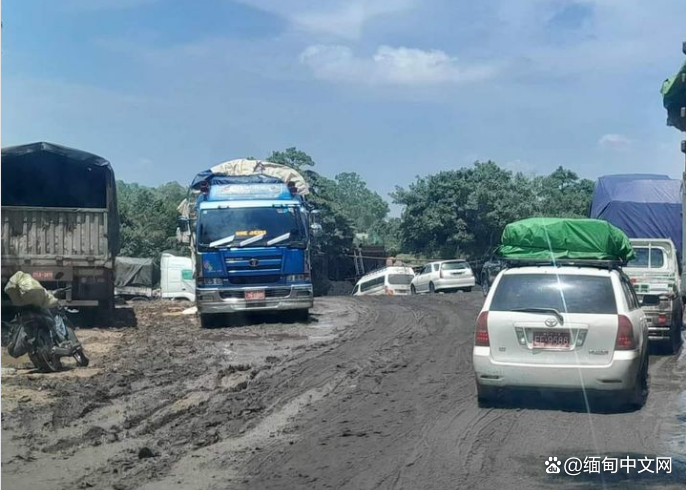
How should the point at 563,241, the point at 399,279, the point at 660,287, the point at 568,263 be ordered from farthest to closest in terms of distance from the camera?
the point at 399,279 < the point at 660,287 < the point at 563,241 < the point at 568,263

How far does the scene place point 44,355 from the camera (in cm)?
1163

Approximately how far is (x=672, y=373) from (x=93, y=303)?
11.2 m

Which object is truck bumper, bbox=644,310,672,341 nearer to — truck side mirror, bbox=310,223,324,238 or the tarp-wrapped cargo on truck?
truck side mirror, bbox=310,223,324,238

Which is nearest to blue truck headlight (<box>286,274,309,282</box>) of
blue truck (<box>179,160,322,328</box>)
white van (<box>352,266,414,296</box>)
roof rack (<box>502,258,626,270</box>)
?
blue truck (<box>179,160,322,328</box>)

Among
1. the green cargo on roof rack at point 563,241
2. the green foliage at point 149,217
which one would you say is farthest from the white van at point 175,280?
the green cargo on roof rack at point 563,241

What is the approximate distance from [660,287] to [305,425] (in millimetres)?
9115

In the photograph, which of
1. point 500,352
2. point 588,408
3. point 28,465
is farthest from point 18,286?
point 588,408

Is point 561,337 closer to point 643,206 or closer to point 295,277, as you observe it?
point 295,277

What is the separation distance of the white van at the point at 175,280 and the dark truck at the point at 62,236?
1481cm

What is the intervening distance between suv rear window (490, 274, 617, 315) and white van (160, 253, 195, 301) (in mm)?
25096

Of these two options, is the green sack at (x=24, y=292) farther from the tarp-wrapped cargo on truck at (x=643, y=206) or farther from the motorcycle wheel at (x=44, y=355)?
the tarp-wrapped cargo on truck at (x=643, y=206)

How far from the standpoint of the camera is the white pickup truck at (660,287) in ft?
47.0

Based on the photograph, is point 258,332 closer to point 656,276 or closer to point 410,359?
point 410,359

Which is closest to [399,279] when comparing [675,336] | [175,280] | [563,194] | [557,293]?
[175,280]
